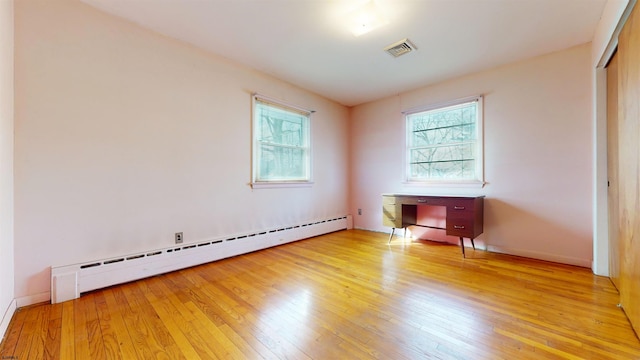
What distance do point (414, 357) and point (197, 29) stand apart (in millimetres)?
3128

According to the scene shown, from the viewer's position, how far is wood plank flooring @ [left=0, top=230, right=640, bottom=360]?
4.46ft

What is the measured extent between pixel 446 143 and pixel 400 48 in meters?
1.62

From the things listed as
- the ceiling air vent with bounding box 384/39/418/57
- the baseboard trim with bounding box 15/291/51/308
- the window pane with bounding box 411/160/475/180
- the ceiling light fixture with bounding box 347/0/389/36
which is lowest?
the baseboard trim with bounding box 15/291/51/308

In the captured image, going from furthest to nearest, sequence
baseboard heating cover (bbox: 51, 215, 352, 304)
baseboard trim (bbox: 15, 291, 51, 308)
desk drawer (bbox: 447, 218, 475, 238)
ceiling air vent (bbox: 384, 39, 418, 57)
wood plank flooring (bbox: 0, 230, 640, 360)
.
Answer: desk drawer (bbox: 447, 218, 475, 238), ceiling air vent (bbox: 384, 39, 418, 57), baseboard heating cover (bbox: 51, 215, 352, 304), baseboard trim (bbox: 15, 291, 51, 308), wood plank flooring (bbox: 0, 230, 640, 360)

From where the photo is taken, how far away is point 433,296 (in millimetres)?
1978

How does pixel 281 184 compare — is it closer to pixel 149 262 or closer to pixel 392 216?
pixel 392 216

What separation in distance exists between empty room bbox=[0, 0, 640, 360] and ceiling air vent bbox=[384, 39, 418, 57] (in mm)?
40

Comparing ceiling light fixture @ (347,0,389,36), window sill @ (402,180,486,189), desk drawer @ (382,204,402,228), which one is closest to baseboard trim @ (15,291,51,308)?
ceiling light fixture @ (347,0,389,36)

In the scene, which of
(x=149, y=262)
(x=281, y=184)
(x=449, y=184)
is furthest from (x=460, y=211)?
(x=149, y=262)

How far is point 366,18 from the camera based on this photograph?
214 cm

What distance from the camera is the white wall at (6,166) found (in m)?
1.54

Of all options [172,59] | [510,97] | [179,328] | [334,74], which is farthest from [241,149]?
[510,97]

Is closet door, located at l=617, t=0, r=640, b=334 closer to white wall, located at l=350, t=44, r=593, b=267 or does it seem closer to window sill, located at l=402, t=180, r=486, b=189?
white wall, located at l=350, t=44, r=593, b=267

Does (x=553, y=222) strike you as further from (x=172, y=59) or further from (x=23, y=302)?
(x=23, y=302)
